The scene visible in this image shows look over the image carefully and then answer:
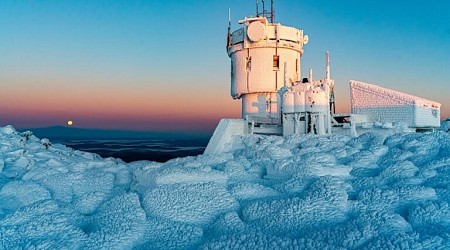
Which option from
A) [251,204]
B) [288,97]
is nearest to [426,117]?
[288,97]

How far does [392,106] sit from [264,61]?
8.63 m

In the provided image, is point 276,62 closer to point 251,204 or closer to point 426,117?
point 426,117

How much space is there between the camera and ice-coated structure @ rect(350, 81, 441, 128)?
19641 mm

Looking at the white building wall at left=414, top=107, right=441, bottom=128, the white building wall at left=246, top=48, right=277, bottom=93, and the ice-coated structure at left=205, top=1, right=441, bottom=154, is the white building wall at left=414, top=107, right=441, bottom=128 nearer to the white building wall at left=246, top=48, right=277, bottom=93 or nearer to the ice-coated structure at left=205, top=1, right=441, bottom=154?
the ice-coated structure at left=205, top=1, right=441, bottom=154

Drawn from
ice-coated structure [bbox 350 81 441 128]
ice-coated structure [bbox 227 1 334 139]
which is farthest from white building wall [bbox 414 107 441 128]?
ice-coated structure [bbox 227 1 334 139]

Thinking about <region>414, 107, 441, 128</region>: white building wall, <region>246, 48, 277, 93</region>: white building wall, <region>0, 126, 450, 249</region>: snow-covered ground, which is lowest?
<region>0, 126, 450, 249</region>: snow-covered ground

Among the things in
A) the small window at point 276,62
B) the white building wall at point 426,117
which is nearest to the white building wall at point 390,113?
the white building wall at point 426,117

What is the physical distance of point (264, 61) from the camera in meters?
23.7

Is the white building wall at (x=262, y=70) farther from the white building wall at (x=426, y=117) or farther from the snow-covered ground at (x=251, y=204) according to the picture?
the snow-covered ground at (x=251, y=204)

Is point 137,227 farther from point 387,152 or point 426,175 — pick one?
point 387,152

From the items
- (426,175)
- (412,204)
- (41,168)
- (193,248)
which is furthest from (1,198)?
(426,175)

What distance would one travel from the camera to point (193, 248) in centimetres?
586

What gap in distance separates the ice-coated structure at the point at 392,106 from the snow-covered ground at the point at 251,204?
32.0ft

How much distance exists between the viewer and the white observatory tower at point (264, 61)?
23.4 m
